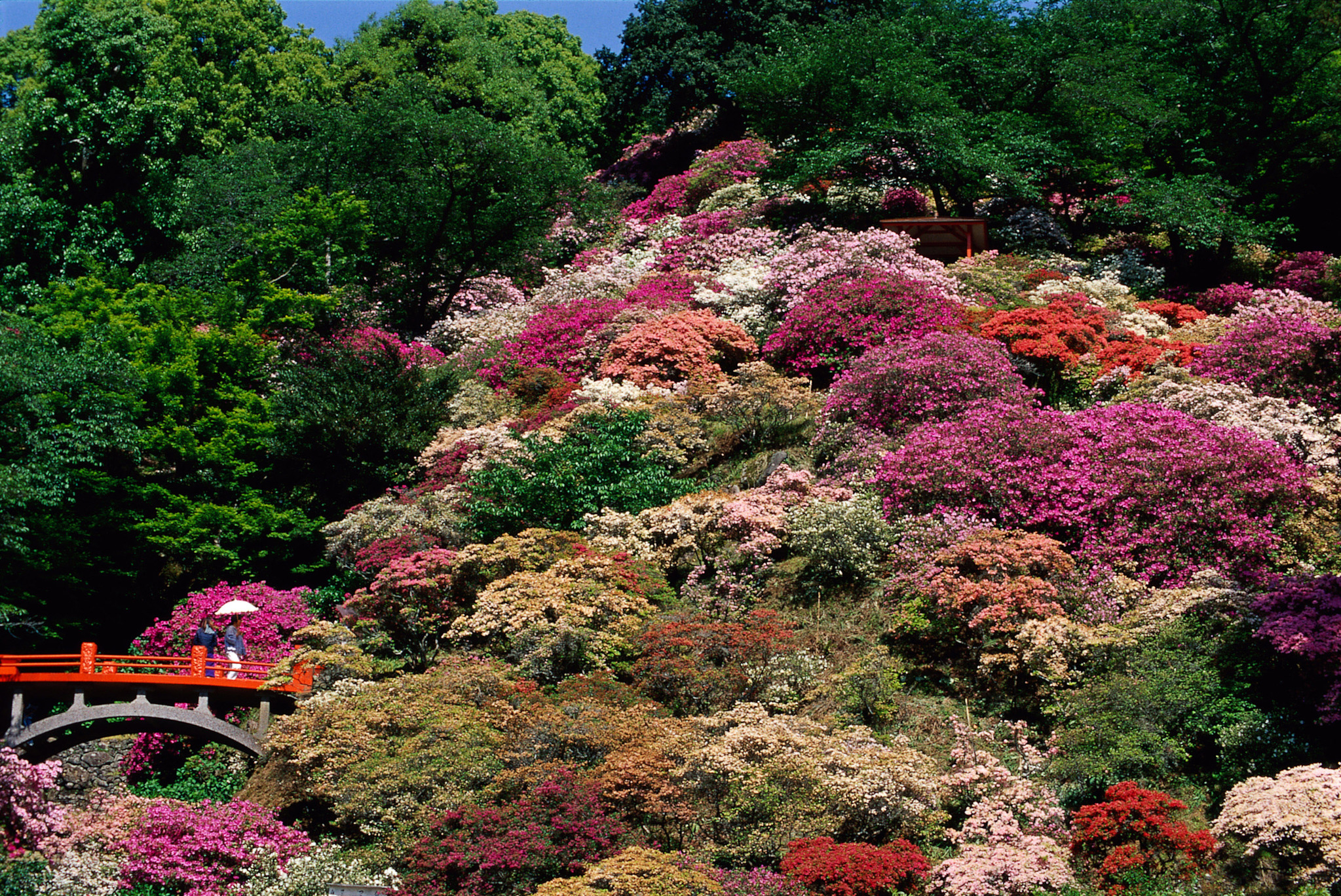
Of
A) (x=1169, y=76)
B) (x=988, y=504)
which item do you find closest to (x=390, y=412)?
(x=988, y=504)

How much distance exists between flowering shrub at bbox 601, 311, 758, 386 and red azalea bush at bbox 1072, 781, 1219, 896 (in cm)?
1418

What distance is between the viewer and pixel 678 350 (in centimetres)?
2630

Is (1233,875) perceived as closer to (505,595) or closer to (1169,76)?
(505,595)

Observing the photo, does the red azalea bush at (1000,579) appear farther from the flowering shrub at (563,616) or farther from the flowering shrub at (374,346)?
the flowering shrub at (374,346)

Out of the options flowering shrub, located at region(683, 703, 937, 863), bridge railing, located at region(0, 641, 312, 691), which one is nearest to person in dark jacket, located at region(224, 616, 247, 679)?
bridge railing, located at region(0, 641, 312, 691)

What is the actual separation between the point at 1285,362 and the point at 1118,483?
18.2 feet

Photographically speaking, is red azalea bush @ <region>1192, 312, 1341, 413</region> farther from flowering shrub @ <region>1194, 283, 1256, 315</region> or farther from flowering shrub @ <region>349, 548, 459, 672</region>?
flowering shrub @ <region>349, 548, 459, 672</region>

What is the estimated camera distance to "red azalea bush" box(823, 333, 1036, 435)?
2142 centimetres

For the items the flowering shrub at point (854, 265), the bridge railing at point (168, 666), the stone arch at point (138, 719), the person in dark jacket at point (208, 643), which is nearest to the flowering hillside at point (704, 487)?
the flowering shrub at point (854, 265)

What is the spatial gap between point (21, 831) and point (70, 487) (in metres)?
10.0

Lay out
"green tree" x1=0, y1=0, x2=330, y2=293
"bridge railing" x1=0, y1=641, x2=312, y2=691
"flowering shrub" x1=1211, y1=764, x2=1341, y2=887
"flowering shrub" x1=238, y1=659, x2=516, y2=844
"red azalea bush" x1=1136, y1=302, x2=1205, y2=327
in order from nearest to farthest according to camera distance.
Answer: "flowering shrub" x1=1211, y1=764, x2=1341, y2=887, "flowering shrub" x1=238, y1=659, x2=516, y2=844, "bridge railing" x1=0, y1=641, x2=312, y2=691, "red azalea bush" x1=1136, y1=302, x2=1205, y2=327, "green tree" x1=0, y1=0, x2=330, y2=293

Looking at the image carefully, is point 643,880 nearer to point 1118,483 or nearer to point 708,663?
point 708,663

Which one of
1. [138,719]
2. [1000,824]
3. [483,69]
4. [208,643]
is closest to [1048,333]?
[1000,824]

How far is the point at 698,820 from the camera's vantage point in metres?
14.8
